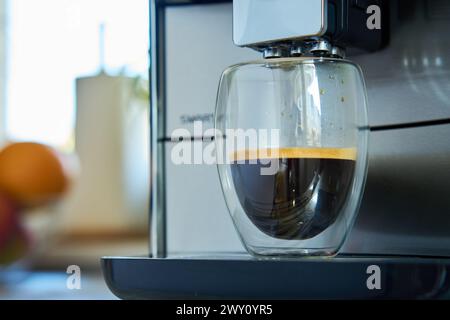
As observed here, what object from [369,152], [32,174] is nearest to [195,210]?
[369,152]

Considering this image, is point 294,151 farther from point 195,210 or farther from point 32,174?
point 32,174

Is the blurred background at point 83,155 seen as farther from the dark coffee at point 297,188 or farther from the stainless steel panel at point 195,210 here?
the dark coffee at point 297,188

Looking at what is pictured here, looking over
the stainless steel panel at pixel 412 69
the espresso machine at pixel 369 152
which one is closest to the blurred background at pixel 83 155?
the espresso machine at pixel 369 152

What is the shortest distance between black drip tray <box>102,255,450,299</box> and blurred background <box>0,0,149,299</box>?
42cm

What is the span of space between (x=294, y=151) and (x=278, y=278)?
70 mm

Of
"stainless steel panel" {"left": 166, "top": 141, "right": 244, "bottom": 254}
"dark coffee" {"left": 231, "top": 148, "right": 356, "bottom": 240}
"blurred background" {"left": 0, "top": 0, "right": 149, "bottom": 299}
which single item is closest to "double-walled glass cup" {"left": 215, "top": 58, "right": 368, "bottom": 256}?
"dark coffee" {"left": 231, "top": 148, "right": 356, "bottom": 240}

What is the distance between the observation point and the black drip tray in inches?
14.0

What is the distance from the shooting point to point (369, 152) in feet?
1.63

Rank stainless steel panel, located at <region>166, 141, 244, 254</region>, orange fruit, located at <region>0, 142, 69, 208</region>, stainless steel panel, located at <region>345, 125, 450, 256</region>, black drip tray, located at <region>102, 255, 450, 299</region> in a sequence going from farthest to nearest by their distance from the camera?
orange fruit, located at <region>0, 142, 69, 208</region>, stainless steel panel, located at <region>166, 141, 244, 254</region>, stainless steel panel, located at <region>345, 125, 450, 256</region>, black drip tray, located at <region>102, 255, 450, 299</region>

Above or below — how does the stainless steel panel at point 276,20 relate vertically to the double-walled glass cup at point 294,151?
above

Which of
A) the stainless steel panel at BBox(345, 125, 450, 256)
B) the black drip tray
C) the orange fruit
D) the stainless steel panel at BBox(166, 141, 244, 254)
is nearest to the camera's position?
the black drip tray

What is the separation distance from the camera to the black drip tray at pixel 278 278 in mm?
356

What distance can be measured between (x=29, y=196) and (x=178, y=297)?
45 cm

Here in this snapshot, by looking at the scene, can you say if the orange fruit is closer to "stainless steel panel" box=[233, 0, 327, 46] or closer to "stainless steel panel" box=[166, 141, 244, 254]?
"stainless steel panel" box=[166, 141, 244, 254]
